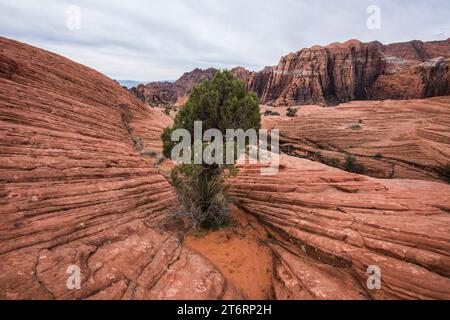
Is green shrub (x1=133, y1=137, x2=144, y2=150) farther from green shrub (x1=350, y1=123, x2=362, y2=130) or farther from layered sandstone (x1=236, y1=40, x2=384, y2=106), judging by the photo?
layered sandstone (x1=236, y1=40, x2=384, y2=106)

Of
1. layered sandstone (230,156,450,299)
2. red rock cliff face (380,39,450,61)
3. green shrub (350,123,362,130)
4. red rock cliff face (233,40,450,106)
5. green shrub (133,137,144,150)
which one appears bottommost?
layered sandstone (230,156,450,299)

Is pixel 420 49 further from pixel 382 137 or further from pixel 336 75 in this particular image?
pixel 382 137

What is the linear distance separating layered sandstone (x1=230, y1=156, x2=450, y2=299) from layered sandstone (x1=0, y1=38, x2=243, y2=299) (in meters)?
2.51

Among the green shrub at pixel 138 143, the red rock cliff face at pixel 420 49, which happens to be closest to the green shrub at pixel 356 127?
the green shrub at pixel 138 143

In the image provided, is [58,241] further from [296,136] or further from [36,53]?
[296,136]

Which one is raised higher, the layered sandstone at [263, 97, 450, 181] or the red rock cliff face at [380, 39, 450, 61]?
the red rock cliff face at [380, 39, 450, 61]

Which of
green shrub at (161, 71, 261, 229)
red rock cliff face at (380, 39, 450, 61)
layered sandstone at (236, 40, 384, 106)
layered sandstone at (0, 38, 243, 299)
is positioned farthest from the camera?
red rock cliff face at (380, 39, 450, 61)

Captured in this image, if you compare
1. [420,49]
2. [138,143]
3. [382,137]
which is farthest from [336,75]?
[420,49]

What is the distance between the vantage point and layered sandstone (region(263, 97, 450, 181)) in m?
24.0

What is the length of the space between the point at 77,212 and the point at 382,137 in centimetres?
3123

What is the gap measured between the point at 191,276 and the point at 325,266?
13.4ft

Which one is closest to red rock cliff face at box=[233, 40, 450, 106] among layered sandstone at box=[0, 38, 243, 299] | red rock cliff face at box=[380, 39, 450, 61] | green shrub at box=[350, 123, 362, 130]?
green shrub at box=[350, 123, 362, 130]

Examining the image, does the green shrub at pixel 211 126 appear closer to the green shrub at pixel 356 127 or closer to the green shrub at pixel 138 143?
the green shrub at pixel 138 143

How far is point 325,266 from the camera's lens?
724cm
